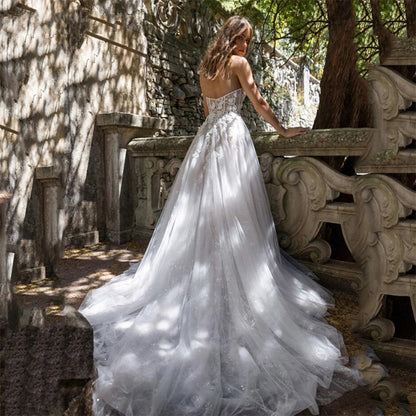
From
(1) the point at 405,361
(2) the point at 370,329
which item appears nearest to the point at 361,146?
(2) the point at 370,329

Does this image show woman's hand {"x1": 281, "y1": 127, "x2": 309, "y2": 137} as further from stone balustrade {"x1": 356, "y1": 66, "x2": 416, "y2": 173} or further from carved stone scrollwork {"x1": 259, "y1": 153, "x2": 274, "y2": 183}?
stone balustrade {"x1": 356, "y1": 66, "x2": 416, "y2": 173}

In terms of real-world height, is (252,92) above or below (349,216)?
above

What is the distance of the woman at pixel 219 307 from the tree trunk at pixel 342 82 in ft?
2.66

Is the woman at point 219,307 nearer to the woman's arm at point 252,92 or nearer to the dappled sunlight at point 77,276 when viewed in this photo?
the woman's arm at point 252,92

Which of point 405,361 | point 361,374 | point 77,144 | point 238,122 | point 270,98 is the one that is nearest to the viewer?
point 361,374

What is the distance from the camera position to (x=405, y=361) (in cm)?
308

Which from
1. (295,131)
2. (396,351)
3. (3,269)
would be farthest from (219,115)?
(396,351)

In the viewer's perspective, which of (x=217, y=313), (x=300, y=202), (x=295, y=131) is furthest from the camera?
(x=300, y=202)

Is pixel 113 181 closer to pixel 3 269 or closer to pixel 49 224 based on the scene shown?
pixel 49 224

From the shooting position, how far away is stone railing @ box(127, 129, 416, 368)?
3.09 metres

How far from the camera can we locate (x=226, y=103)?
381 centimetres

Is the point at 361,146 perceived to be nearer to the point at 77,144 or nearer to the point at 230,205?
the point at 230,205

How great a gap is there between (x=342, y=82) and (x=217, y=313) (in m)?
2.50

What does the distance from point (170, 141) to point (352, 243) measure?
2.23 meters
